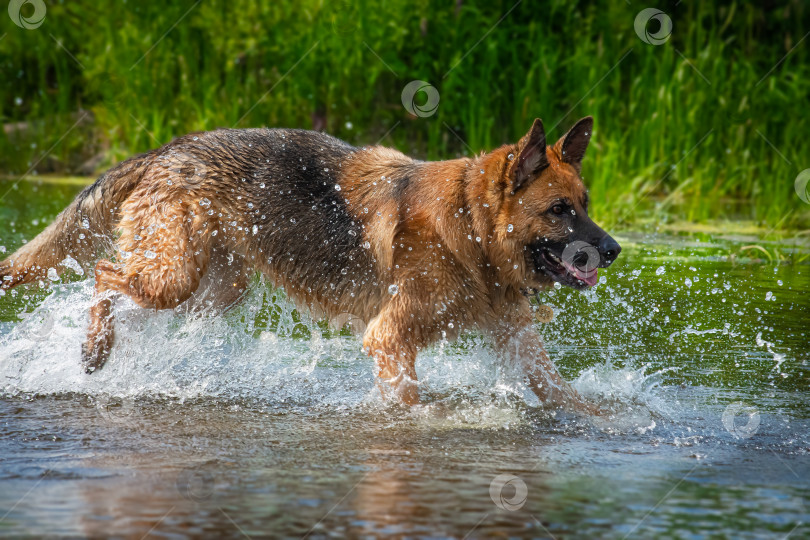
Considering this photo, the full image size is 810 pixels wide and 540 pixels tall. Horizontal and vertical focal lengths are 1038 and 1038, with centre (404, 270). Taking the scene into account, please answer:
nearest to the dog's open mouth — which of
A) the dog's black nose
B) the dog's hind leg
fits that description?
the dog's black nose

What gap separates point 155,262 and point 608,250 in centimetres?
218

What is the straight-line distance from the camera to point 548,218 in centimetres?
461

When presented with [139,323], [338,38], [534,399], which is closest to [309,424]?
[534,399]

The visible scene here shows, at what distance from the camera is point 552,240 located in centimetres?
462

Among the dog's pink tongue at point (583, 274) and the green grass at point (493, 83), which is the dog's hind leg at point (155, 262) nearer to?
the dog's pink tongue at point (583, 274)

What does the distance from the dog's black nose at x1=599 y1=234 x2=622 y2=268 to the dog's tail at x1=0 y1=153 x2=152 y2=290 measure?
2415 millimetres

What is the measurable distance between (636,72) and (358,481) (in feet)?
26.0

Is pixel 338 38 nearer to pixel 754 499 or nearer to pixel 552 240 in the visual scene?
pixel 552 240

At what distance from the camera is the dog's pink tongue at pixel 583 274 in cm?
462

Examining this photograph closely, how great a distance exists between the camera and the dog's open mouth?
462cm

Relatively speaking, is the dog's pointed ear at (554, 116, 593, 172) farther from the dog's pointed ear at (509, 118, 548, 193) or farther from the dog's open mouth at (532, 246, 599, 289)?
the dog's open mouth at (532, 246, 599, 289)

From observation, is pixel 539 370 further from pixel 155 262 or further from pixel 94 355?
pixel 94 355

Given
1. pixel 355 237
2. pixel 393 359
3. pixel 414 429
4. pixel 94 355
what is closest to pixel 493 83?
pixel 355 237

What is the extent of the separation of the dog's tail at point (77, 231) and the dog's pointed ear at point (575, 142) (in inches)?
84.9
